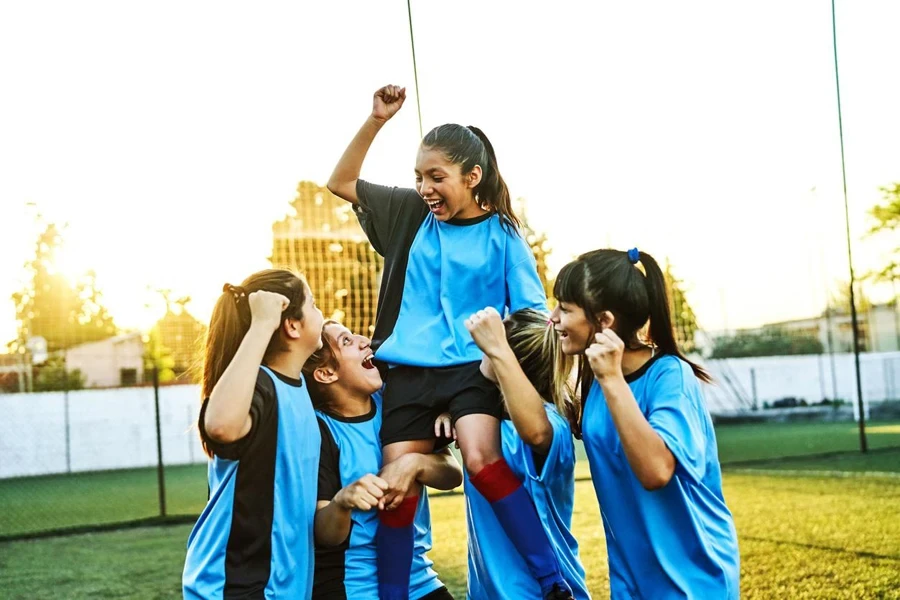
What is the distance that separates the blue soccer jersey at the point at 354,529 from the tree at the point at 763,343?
18.1 meters

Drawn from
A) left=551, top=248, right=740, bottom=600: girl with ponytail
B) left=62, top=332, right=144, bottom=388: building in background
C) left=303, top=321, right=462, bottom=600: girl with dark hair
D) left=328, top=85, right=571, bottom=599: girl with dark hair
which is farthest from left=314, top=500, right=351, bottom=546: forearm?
left=62, top=332, right=144, bottom=388: building in background

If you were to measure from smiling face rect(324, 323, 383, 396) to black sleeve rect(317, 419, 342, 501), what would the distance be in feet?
0.43

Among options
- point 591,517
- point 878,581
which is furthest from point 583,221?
point 878,581

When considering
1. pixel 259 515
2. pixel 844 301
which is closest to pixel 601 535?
pixel 259 515

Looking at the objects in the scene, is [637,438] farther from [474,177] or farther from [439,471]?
[474,177]

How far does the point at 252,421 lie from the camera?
2172 mm

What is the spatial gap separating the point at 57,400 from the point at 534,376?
602 inches

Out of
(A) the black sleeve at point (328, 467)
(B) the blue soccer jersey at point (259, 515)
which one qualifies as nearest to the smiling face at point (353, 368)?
(A) the black sleeve at point (328, 467)

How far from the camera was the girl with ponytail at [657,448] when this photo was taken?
6.88ft

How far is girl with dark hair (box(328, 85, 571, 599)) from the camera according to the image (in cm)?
247

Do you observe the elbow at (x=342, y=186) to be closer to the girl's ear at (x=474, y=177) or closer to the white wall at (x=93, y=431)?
the girl's ear at (x=474, y=177)

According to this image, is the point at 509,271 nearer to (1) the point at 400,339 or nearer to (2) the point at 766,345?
(1) the point at 400,339

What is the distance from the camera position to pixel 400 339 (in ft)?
8.80

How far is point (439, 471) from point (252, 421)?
0.59 m
